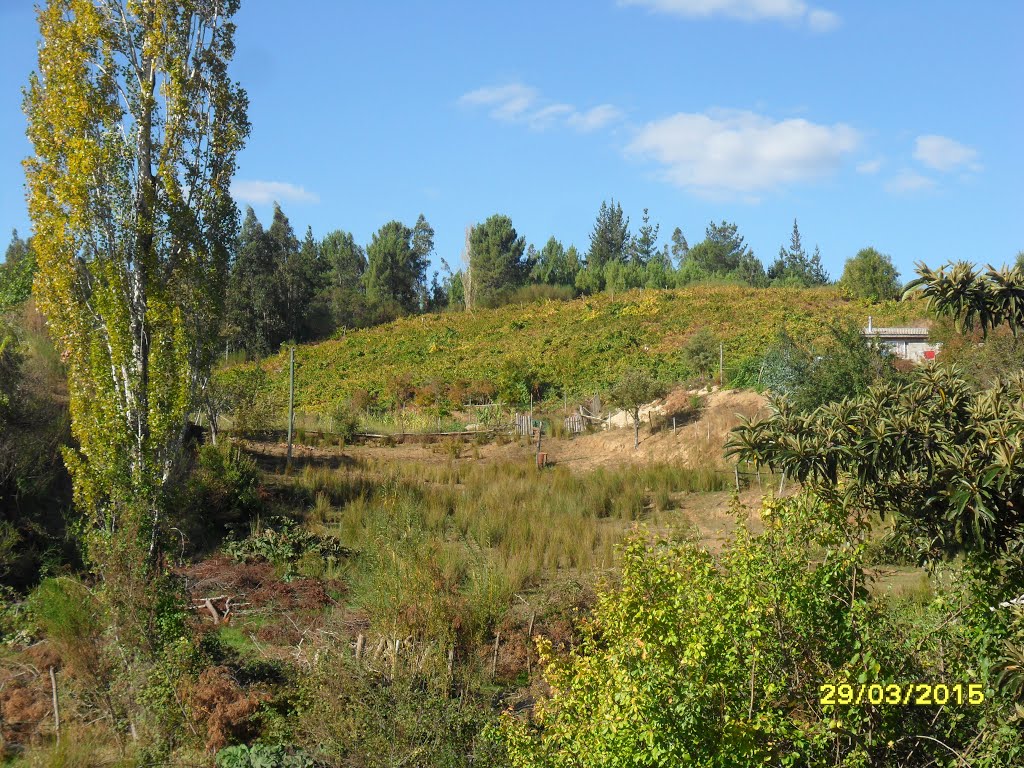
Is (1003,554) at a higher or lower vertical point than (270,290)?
lower

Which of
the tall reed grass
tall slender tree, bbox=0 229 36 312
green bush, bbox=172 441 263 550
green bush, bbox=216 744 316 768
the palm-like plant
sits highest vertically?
tall slender tree, bbox=0 229 36 312

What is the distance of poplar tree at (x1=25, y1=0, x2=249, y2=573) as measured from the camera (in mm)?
11227

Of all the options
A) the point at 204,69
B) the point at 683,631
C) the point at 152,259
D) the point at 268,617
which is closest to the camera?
the point at 683,631

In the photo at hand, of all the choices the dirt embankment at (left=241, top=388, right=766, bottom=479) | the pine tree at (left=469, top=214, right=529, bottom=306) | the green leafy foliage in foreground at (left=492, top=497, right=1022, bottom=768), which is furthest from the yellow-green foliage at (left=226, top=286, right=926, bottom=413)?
the green leafy foliage in foreground at (left=492, top=497, right=1022, bottom=768)

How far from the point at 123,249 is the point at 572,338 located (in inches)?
1588

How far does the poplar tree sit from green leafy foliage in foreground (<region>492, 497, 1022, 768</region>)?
289 inches

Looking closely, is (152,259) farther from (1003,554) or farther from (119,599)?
(1003,554)

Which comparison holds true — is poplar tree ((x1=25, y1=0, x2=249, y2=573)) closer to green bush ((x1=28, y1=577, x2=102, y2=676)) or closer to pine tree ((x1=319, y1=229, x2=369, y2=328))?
green bush ((x1=28, y1=577, x2=102, y2=676))

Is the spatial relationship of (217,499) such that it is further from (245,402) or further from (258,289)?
(258,289)

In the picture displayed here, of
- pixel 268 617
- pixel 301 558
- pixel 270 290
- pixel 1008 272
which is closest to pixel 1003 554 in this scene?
pixel 1008 272

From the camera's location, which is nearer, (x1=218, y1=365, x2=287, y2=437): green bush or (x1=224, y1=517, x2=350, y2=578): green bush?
(x1=224, y1=517, x2=350, y2=578): green bush

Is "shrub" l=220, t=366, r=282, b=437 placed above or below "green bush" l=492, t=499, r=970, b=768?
above

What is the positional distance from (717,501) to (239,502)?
10019mm

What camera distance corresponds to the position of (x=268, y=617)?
11156mm
